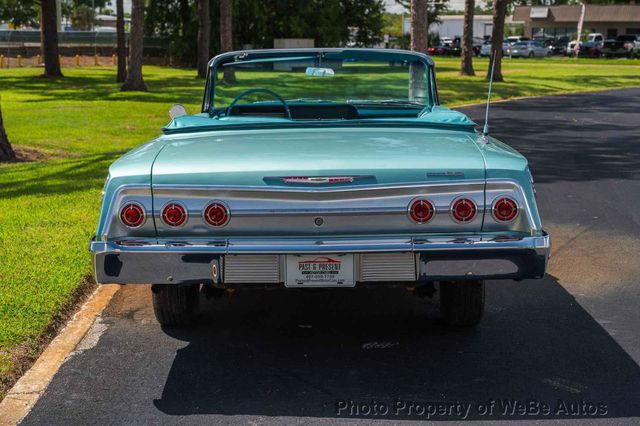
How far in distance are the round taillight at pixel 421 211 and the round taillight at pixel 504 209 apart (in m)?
0.31

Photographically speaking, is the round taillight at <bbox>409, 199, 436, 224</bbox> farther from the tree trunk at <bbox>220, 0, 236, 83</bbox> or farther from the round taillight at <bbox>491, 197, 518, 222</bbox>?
the tree trunk at <bbox>220, 0, 236, 83</bbox>

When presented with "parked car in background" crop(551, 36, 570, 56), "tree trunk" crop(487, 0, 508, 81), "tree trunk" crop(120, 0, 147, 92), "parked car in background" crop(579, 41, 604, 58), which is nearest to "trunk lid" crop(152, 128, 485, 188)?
"tree trunk" crop(120, 0, 147, 92)

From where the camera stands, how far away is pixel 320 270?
4895 millimetres

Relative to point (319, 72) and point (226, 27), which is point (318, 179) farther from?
point (226, 27)

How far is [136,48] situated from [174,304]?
23718mm

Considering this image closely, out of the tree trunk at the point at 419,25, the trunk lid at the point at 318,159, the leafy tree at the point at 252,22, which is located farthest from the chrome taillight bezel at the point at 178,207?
the leafy tree at the point at 252,22

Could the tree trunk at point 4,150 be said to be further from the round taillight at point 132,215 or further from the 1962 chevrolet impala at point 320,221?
the round taillight at point 132,215

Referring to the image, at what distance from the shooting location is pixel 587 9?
89.6 m

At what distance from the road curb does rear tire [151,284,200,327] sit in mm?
500

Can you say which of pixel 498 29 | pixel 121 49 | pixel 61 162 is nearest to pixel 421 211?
pixel 61 162

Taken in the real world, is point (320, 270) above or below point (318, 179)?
below

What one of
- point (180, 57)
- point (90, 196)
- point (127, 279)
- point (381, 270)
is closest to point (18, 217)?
point (90, 196)

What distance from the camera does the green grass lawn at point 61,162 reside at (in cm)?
648

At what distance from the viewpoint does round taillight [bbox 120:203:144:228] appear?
4.90 meters
